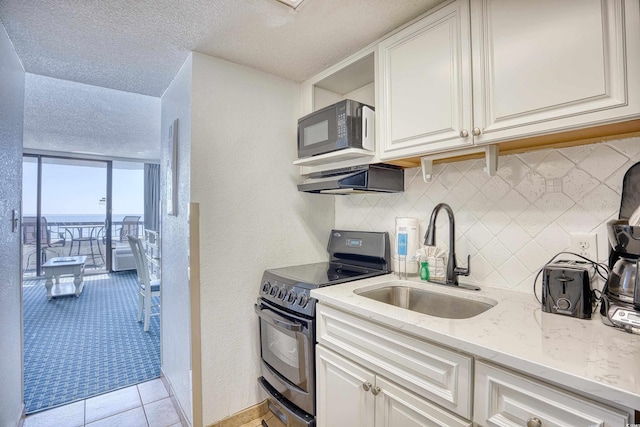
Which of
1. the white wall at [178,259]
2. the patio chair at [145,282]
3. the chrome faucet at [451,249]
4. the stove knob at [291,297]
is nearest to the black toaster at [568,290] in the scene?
the chrome faucet at [451,249]

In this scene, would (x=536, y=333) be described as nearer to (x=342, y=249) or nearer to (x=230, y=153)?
(x=342, y=249)

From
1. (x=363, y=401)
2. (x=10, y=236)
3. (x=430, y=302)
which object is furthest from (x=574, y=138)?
(x=10, y=236)

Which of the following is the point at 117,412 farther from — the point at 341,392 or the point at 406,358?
the point at 406,358

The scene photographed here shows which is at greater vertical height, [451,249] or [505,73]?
[505,73]

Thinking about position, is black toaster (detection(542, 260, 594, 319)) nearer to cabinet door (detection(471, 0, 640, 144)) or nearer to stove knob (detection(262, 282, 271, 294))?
cabinet door (detection(471, 0, 640, 144))

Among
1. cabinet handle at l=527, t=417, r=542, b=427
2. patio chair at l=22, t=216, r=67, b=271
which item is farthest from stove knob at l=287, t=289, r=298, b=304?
patio chair at l=22, t=216, r=67, b=271

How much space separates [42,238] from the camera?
5512 mm

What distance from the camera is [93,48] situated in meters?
1.62

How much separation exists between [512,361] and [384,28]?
149 centimetres

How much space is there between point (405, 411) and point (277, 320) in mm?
765

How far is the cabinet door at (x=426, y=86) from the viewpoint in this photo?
1.20 metres

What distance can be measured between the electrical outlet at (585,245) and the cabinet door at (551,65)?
1.51ft

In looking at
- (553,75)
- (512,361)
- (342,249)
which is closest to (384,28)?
(553,75)

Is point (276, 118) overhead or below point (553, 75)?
overhead
